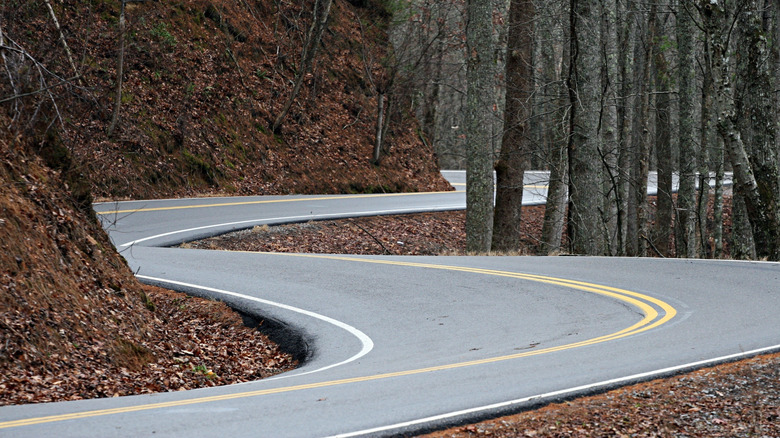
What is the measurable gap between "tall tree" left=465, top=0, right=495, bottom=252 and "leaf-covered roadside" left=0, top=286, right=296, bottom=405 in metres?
9.35

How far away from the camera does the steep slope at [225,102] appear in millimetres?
22750

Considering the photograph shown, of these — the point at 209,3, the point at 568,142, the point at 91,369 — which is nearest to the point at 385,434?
the point at 91,369

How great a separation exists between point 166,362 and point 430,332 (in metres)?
3.33

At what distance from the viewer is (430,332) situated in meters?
9.41

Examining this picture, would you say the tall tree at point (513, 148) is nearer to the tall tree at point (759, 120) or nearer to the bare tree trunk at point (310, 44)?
the tall tree at point (759, 120)

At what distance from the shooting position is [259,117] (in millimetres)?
28609

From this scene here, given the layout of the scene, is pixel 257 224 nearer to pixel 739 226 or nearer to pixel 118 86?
pixel 118 86

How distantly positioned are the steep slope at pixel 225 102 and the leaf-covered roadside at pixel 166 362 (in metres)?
10.6

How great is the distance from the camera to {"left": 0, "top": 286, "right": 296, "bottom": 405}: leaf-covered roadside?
7.04 meters

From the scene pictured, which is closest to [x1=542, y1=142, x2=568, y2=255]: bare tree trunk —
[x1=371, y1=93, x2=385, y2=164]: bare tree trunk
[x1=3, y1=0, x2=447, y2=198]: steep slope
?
[x1=3, y1=0, x2=447, y2=198]: steep slope

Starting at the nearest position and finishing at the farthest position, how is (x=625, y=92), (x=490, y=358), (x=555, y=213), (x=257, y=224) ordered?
(x=490, y=358)
(x=257, y=224)
(x=555, y=213)
(x=625, y=92)

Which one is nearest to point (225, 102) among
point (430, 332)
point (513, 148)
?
point (513, 148)

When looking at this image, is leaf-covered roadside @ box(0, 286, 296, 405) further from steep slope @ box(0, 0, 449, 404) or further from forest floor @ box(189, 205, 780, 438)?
A: forest floor @ box(189, 205, 780, 438)

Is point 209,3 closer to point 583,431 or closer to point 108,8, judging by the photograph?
point 108,8
